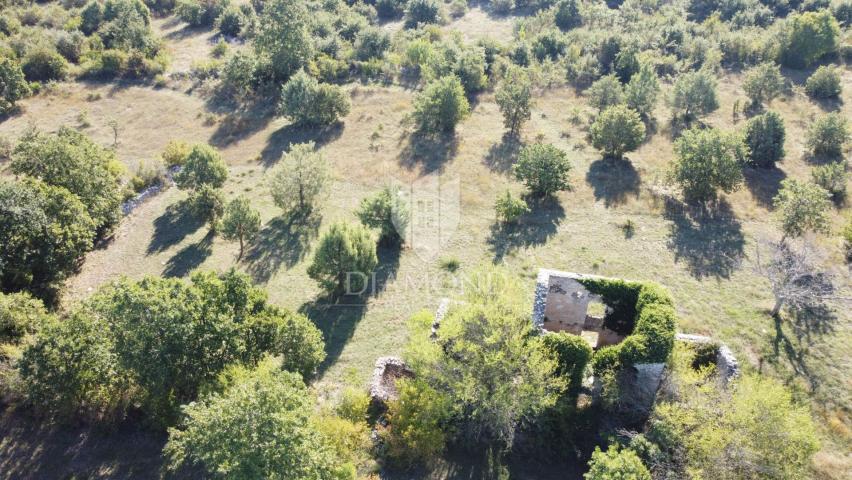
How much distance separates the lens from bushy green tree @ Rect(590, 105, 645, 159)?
44.1 meters

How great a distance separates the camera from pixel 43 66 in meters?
59.6

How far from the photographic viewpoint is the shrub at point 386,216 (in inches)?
1462

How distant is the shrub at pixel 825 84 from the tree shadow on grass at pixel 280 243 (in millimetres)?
50126

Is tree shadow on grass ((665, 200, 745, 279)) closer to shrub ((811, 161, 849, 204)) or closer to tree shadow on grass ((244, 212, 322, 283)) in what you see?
shrub ((811, 161, 849, 204))

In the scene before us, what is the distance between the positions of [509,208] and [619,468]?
2127 centimetres

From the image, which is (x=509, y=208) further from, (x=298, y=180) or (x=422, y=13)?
(x=422, y=13)

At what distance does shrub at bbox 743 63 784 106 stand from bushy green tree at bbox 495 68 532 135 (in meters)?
22.3

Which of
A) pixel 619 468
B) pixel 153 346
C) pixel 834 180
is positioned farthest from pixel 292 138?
pixel 834 180

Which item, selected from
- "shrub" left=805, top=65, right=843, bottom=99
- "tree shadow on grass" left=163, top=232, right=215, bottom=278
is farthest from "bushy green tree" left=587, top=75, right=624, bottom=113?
"tree shadow on grass" left=163, top=232, right=215, bottom=278

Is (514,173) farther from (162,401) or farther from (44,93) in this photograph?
(44,93)

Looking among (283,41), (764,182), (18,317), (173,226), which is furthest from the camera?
(283,41)

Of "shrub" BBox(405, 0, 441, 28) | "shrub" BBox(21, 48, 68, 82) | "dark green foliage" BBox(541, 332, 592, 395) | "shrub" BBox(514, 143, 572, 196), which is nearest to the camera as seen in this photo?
"dark green foliage" BBox(541, 332, 592, 395)

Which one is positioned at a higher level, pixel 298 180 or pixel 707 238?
pixel 298 180

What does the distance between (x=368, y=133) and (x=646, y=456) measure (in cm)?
3848
